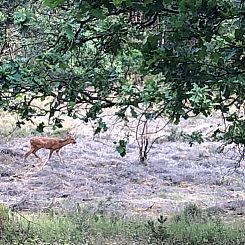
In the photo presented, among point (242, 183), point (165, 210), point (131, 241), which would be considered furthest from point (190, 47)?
point (242, 183)

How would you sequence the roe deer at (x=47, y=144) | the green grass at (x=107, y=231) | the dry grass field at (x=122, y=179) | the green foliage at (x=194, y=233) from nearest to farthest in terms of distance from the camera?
1. the green grass at (x=107, y=231)
2. the green foliage at (x=194, y=233)
3. the dry grass field at (x=122, y=179)
4. the roe deer at (x=47, y=144)

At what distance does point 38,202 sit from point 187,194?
3.08 meters

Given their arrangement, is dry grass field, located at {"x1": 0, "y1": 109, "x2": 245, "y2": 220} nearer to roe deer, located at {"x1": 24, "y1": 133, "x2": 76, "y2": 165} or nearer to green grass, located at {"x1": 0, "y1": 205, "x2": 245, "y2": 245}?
roe deer, located at {"x1": 24, "y1": 133, "x2": 76, "y2": 165}

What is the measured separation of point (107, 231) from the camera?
22.3 ft

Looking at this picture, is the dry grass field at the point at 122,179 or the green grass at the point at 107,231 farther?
the dry grass field at the point at 122,179

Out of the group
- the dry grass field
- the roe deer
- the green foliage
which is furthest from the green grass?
the roe deer

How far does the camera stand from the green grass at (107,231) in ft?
20.5

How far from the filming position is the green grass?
20.5 ft

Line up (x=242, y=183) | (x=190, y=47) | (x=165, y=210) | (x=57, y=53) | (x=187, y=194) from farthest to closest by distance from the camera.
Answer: (x=242, y=183) → (x=187, y=194) → (x=165, y=210) → (x=57, y=53) → (x=190, y=47)

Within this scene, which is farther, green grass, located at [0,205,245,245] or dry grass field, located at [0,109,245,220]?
dry grass field, located at [0,109,245,220]

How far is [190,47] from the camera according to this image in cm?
326

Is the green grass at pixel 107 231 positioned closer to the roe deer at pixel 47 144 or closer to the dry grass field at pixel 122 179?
the dry grass field at pixel 122 179

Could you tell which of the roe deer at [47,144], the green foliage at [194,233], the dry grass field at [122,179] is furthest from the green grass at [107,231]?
the roe deer at [47,144]

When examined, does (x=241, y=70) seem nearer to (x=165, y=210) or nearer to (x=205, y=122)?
(x=165, y=210)
